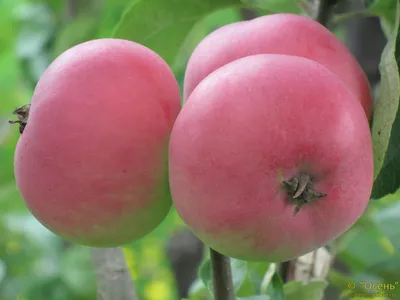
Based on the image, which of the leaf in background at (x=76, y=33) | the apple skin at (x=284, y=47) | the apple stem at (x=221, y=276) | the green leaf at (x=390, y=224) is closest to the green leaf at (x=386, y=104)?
the apple skin at (x=284, y=47)

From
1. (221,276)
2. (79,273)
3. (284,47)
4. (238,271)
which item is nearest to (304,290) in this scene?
(238,271)

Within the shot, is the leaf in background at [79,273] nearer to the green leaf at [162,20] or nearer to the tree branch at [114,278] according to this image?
the tree branch at [114,278]

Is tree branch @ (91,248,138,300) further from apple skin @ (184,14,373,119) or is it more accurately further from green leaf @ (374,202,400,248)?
green leaf @ (374,202,400,248)

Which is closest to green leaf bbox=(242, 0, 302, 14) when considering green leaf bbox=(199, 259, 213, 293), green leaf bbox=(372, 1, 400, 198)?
green leaf bbox=(372, 1, 400, 198)

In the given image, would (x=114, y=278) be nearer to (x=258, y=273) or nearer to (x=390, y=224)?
(x=258, y=273)

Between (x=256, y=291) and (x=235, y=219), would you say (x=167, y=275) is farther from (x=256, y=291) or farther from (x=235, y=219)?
(x=235, y=219)

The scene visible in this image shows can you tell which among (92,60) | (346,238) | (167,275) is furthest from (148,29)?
(167,275)
